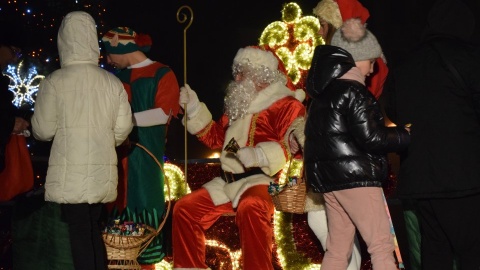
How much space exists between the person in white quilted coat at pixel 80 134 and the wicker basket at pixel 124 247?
32 cm

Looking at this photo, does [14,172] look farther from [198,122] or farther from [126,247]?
[198,122]

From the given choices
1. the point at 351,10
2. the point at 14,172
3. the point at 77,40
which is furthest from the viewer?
the point at 14,172

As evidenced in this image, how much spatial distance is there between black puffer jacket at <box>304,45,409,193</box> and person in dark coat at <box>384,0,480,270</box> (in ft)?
0.55

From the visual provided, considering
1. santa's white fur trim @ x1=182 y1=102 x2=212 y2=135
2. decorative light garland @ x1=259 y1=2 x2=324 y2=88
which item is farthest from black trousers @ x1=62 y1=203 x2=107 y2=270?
decorative light garland @ x1=259 y1=2 x2=324 y2=88

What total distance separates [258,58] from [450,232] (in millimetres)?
2342

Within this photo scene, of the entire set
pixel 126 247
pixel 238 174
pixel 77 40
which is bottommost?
pixel 126 247

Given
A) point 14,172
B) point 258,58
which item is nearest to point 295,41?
point 258,58

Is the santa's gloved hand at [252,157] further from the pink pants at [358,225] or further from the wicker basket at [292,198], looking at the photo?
the pink pants at [358,225]

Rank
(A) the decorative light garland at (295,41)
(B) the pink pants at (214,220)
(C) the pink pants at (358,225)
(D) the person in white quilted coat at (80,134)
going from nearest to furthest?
(C) the pink pants at (358,225) < (D) the person in white quilted coat at (80,134) < (B) the pink pants at (214,220) < (A) the decorative light garland at (295,41)

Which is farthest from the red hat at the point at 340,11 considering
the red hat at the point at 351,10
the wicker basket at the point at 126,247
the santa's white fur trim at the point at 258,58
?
the wicker basket at the point at 126,247

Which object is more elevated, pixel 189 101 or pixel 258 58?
pixel 258 58

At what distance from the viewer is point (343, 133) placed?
16.2ft

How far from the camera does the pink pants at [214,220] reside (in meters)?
5.83

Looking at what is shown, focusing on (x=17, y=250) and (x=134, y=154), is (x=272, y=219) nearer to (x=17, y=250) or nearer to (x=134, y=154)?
(x=134, y=154)
